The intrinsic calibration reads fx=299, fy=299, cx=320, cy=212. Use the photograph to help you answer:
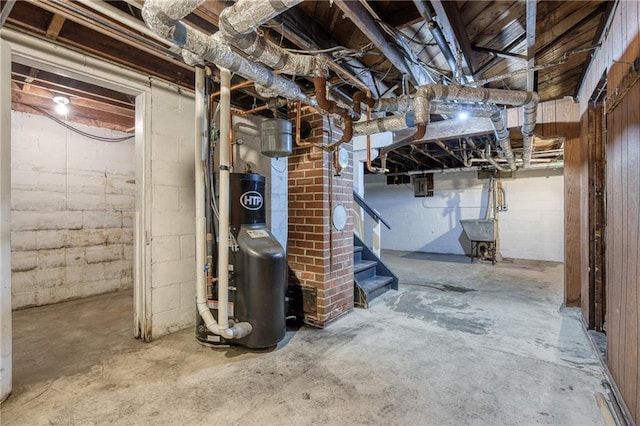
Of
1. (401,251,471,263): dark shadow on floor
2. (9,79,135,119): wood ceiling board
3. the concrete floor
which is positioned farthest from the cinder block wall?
(401,251,471,263): dark shadow on floor

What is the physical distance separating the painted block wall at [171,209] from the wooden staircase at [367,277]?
5.69 ft

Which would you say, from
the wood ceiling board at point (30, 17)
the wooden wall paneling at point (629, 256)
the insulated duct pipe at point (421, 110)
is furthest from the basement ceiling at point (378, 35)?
the wooden wall paneling at point (629, 256)

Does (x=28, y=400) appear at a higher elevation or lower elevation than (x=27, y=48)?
lower

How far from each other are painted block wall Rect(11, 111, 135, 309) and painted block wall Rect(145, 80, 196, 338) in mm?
2159

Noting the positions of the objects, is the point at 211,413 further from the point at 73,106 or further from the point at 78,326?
the point at 73,106

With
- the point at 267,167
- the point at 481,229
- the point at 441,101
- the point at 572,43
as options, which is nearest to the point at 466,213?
the point at 481,229

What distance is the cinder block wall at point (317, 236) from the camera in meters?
2.84

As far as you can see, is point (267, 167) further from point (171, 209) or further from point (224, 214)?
point (224, 214)

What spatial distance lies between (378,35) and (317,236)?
67.4 inches

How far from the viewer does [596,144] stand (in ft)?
9.25

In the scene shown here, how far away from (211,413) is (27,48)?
2453 millimetres

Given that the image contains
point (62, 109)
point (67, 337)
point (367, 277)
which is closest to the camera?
point (67, 337)

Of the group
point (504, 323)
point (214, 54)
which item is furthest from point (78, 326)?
point (504, 323)

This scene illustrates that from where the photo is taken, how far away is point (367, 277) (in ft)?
13.0
